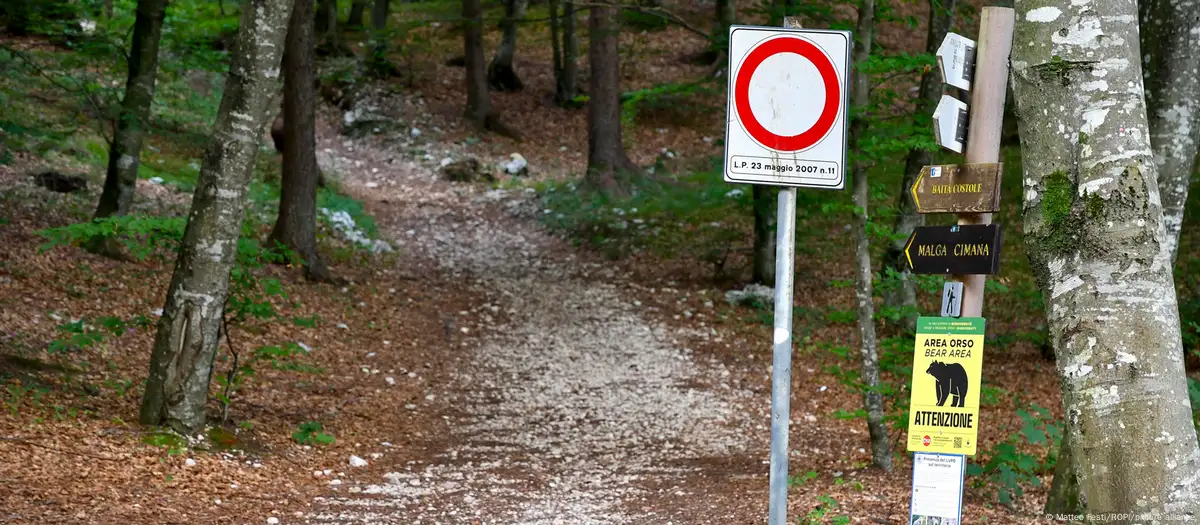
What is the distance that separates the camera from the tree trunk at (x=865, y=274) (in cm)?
699

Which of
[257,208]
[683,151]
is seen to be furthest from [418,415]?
[683,151]

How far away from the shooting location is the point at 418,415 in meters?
9.23

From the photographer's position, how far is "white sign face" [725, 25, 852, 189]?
12.4 ft

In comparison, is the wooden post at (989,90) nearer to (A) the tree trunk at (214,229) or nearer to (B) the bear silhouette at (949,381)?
(B) the bear silhouette at (949,381)

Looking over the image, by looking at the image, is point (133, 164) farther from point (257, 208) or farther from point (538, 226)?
point (538, 226)

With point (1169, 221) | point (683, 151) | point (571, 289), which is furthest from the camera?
point (683, 151)

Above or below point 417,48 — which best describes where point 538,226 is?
below

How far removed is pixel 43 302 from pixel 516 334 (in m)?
5.05

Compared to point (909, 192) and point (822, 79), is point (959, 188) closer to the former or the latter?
point (822, 79)

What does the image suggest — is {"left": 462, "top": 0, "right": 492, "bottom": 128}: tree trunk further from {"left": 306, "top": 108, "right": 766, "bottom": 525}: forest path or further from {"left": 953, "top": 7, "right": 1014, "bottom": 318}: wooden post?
{"left": 953, "top": 7, "right": 1014, "bottom": 318}: wooden post

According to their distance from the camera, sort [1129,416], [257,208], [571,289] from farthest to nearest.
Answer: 1. [257,208]
2. [571,289]
3. [1129,416]

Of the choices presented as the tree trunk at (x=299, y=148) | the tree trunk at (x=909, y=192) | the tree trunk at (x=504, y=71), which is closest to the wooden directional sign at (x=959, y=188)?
the tree trunk at (x=909, y=192)

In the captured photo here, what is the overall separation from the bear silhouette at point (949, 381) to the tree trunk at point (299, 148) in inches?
411

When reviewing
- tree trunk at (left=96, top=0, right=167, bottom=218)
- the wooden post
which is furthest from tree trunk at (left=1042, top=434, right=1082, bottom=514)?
tree trunk at (left=96, top=0, right=167, bottom=218)
